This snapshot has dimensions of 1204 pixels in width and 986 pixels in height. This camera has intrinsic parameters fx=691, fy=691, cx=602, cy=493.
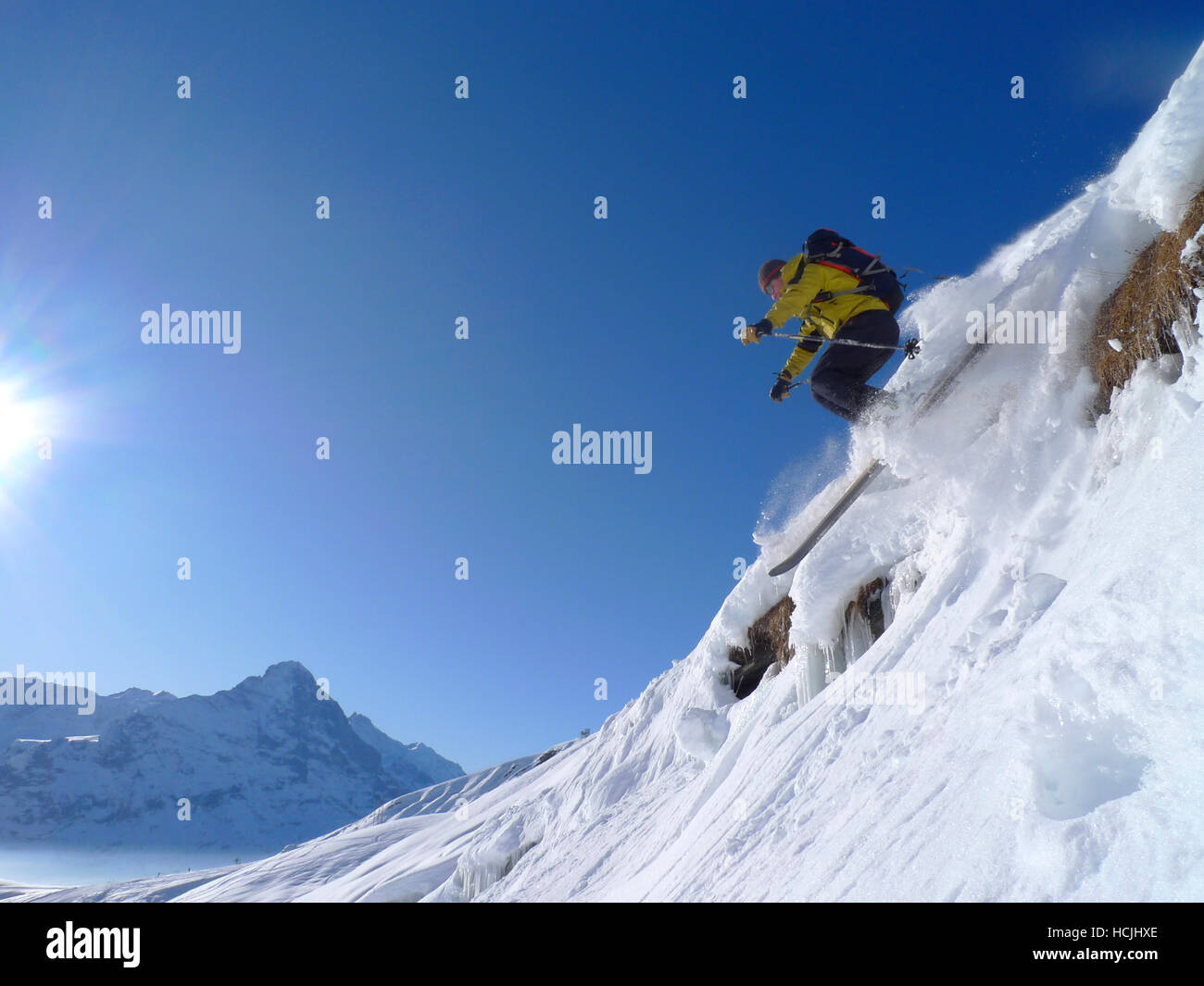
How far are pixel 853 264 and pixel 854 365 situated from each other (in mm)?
982

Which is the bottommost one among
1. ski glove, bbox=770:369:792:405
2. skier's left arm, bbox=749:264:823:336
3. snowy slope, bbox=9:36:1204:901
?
snowy slope, bbox=9:36:1204:901

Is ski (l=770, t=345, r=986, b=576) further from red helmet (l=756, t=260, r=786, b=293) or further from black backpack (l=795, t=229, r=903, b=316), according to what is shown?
red helmet (l=756, t=260, r=786, b=293)

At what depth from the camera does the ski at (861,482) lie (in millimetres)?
6113

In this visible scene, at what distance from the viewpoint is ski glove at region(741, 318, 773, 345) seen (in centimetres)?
652

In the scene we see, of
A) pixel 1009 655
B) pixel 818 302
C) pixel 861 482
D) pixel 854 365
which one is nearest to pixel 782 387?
pixel 854 365

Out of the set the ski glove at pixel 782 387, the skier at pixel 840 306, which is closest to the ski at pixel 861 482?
the skier at pixel 840 306

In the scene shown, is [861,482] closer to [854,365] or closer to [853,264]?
[854,365]

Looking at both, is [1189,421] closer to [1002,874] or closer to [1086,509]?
[1086,509]

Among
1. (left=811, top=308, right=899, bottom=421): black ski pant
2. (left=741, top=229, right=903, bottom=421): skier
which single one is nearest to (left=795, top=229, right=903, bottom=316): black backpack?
(left=741, top=229, right=903, bottom=421): skier

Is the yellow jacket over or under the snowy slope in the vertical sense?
over

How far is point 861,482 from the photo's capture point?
7.61 meters

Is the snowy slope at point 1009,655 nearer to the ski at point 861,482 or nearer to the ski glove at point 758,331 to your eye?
the ski at point 861,482
